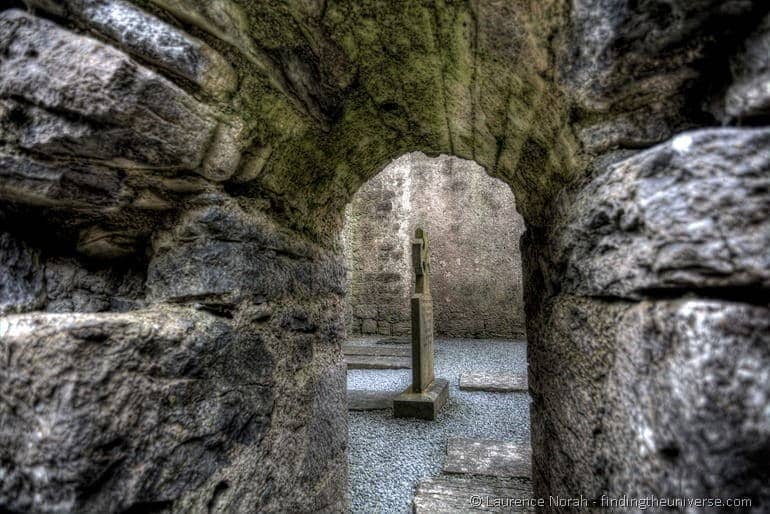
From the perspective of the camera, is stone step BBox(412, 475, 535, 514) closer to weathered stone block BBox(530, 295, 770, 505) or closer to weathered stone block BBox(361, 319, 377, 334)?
weathered stone block BBox(530, 295, 770, 505)

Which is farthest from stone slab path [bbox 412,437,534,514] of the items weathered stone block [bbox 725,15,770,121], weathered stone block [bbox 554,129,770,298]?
weathered stone block [bbox 725,15,770,121]

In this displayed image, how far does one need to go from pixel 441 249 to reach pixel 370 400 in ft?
13.4

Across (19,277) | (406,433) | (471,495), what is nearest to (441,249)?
(406,433)

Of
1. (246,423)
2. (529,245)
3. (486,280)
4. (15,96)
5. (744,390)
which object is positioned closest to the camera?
(744,390)

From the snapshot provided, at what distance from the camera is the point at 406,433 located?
309 cm

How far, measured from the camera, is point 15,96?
31.0 inches

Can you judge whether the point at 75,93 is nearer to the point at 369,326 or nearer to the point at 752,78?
the point at 752,78

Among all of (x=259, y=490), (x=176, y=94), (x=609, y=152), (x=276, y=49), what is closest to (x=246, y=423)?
(x=259, y=490)

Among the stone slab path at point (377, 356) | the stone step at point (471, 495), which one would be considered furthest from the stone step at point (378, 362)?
the stone step at point (471, 495)

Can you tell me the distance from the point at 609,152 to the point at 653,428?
481mm

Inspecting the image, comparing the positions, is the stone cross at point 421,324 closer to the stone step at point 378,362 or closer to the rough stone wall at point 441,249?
the stone step at point 378,362

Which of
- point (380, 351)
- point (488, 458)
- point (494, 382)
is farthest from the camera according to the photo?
point (380, 351)

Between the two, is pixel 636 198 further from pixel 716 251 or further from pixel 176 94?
pixel 176 94

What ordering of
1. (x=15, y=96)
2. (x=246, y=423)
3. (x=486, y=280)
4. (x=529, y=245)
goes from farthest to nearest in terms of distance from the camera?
(x=486, y=280), (x=529, y=245), (x=246, y=423), (x=15, y=96)
